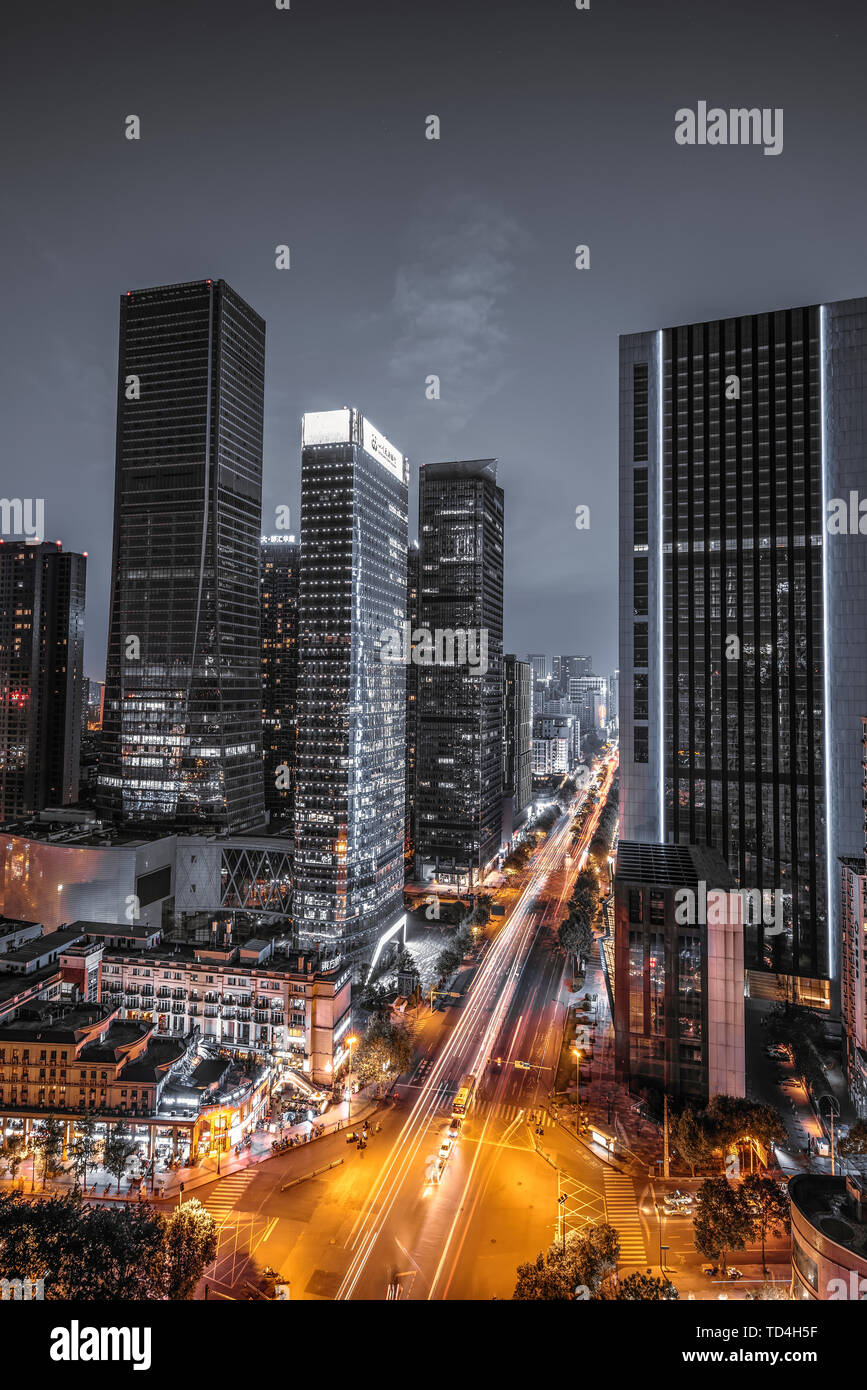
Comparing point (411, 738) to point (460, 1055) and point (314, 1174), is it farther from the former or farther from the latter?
point (314, 1174)

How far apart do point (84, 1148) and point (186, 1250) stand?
450 inches

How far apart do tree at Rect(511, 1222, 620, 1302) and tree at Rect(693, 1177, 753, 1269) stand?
3.61m

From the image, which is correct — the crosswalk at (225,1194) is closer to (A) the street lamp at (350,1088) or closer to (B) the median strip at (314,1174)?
(B) the median strip at (314,1174)

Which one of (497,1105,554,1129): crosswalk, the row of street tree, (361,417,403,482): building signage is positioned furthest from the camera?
(361,417,403,482): building signage

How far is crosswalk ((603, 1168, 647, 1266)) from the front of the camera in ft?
83.3

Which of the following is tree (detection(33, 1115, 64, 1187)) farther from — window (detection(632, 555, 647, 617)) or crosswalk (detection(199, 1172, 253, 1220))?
window (detection(632, 555, 647, 617))

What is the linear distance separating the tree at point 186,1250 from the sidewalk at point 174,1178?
658 centimetres

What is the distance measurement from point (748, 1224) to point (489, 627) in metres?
65.5

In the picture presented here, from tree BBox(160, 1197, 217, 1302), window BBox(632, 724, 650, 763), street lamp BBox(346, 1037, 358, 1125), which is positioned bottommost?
street lamp BBox(346, 1037, 358, 1125)

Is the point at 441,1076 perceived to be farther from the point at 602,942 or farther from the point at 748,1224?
the point at 602,942

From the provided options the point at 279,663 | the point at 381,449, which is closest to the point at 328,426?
the point at 381,449

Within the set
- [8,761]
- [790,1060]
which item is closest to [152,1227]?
[790,1060]

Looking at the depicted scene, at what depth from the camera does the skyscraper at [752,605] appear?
4625 cm

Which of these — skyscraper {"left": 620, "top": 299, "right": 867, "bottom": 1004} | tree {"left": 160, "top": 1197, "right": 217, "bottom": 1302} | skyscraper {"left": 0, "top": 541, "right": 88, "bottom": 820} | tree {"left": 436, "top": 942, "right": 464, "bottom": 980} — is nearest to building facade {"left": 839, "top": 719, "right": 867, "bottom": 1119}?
skyscraper {"left": 620, "top": 299, "right": 867, "bottom": 1004}
